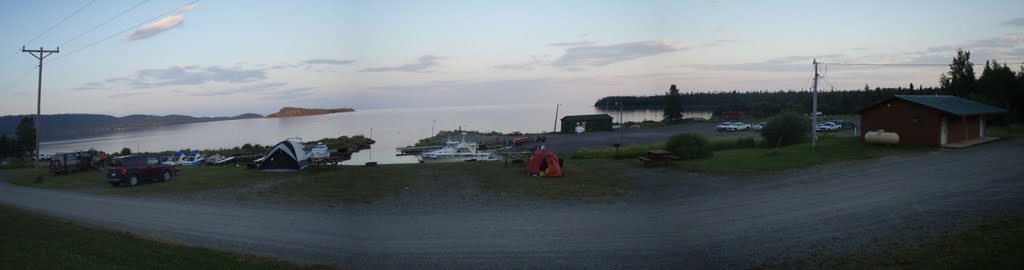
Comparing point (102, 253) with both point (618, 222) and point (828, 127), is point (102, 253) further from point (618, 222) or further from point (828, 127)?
point (828, 127)

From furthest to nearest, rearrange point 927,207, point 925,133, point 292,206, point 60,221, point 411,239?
point 925,133 < point 292,206 < point 60,221 < point 927,207 < point 411,239

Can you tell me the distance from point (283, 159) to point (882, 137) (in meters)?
23.1

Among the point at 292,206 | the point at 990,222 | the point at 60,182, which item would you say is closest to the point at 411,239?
the point at 292,206

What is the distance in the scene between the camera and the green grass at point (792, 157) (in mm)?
17188

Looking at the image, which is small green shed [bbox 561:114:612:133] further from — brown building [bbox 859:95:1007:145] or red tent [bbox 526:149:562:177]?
red tent [bbox 526:149:562:177]

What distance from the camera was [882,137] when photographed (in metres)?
21.9

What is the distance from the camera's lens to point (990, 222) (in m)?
8.30

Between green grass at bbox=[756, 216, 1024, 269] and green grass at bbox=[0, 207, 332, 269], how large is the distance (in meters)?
6.57

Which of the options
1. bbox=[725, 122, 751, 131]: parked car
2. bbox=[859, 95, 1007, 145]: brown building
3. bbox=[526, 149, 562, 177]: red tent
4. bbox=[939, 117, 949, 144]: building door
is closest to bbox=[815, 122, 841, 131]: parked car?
bbox=[725, 122, 751, 131]: parked car

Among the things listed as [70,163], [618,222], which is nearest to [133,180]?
[70,163]

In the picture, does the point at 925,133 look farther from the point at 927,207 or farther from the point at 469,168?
the point at 469,168

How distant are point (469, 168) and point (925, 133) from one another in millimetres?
18216

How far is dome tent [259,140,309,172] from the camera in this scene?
67.8ft

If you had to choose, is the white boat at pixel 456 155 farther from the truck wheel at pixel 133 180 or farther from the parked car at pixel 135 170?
the truck wheel at pixel 133 180
